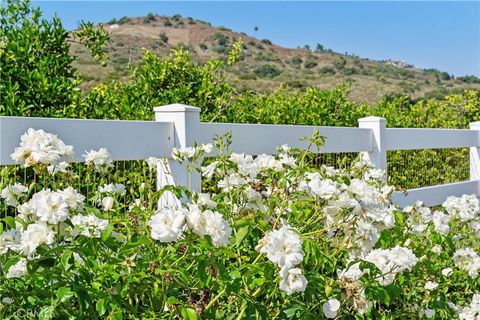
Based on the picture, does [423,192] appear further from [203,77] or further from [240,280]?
[240,280]

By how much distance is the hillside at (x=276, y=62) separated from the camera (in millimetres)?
38562

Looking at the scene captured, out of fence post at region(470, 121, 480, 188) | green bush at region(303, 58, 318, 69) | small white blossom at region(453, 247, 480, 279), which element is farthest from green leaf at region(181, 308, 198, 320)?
green bush at region(303, 58, 318, 69)

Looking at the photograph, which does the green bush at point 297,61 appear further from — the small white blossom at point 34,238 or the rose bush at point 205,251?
the small white blossom at point 34,238

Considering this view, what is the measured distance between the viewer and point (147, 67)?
6195mm

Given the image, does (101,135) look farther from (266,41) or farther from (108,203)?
(266,41)

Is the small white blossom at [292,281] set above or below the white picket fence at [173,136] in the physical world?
below

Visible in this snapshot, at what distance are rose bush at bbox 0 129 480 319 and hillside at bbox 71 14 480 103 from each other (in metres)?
32.5

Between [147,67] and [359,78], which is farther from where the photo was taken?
[359,78]

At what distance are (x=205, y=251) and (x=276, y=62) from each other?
43.2 m

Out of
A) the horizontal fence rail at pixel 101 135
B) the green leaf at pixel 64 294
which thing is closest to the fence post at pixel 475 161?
the horizontal fence rail at pixel 101 135

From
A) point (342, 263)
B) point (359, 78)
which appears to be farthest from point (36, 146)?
point (359, 78)

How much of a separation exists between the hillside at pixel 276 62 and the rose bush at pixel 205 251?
3246 cm

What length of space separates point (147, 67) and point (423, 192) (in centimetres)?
309

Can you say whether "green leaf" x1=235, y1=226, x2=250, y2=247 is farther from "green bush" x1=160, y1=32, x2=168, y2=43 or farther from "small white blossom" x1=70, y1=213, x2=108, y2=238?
"green bush" x1=160, y1=32, x2=168, y2=43
